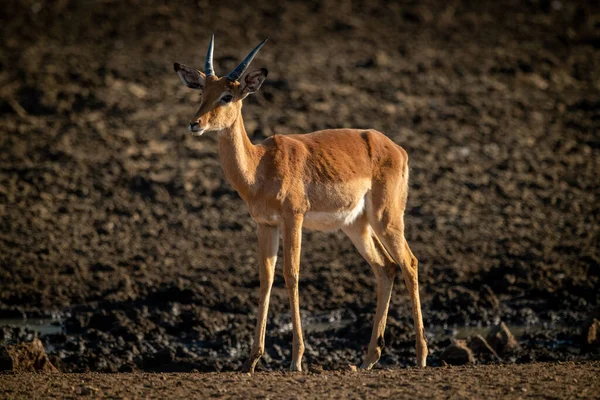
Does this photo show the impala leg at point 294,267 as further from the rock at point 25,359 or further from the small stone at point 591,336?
the small stone at point 591,336

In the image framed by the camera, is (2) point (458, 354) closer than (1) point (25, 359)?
No

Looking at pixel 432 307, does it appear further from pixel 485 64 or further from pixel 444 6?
pixel 444 6

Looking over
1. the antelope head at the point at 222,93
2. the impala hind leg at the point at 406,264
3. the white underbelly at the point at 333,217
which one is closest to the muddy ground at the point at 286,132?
the impala hind leg at the point at 406,264

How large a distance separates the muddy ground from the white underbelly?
4.81 feet

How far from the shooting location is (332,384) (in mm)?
8773

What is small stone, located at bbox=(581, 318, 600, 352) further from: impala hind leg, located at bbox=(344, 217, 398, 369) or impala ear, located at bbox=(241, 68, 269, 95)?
impala ear, located at bbox=(241, 68, 269, 95)

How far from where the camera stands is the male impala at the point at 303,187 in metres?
9.70

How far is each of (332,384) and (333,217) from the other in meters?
1.94

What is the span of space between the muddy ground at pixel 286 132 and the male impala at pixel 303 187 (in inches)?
40.0

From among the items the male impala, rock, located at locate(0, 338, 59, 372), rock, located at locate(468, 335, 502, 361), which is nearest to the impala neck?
the male impala

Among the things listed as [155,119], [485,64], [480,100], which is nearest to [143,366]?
[155,119]

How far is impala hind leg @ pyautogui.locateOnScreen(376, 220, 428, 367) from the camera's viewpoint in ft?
33.5

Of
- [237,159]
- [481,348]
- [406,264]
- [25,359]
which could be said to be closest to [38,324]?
[25,359]

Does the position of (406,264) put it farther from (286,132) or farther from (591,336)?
(286,132)
